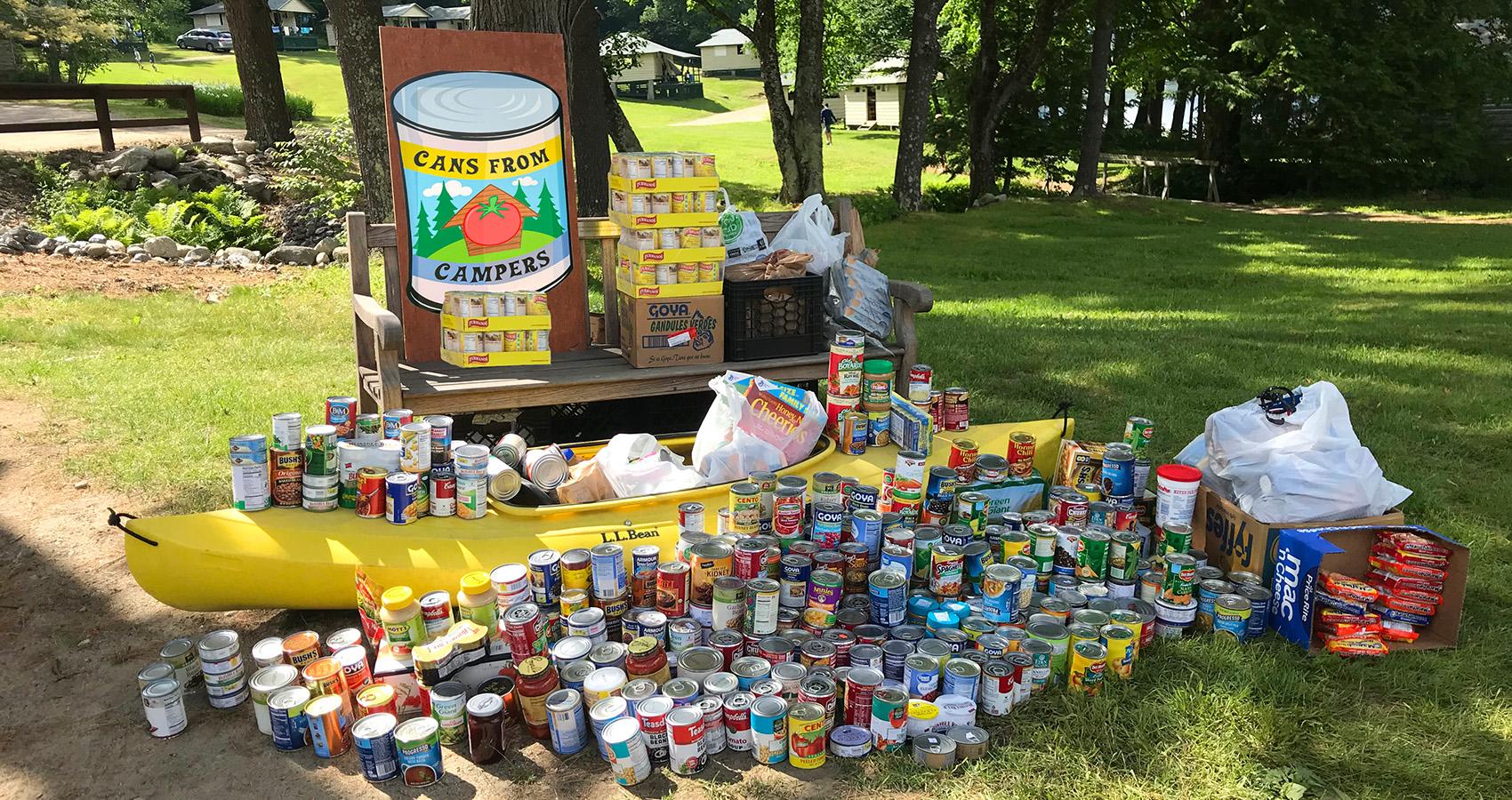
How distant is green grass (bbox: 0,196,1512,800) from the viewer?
2885mm

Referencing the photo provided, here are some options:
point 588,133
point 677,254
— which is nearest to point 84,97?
point 588,133

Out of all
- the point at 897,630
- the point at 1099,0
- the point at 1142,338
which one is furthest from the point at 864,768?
the point at 1099,0

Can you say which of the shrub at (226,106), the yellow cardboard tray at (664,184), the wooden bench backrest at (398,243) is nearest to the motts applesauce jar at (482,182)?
the wooden bench backrest at (398,243)

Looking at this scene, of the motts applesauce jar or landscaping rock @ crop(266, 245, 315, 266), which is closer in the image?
the motts applesauce jar

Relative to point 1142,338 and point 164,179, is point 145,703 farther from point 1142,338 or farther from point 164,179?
point 164,179

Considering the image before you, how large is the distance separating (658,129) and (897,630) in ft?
104

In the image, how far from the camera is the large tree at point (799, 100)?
13.7 meters

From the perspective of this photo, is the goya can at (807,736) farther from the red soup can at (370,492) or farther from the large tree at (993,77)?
the large tree at (993,77)

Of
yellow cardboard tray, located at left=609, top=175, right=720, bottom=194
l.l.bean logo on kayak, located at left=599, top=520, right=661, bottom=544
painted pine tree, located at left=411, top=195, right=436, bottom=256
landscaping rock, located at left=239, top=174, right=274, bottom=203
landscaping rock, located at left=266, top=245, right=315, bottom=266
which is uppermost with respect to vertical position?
yellow cardboard tray, located at left=609, top=175, right=720, bottom=194

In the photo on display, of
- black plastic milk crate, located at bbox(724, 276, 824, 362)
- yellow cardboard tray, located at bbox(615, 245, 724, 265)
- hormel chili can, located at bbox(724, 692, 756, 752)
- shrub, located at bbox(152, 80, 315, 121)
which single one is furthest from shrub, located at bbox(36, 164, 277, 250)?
hormel chili can, located at bbox(724, 692, 756, 752)

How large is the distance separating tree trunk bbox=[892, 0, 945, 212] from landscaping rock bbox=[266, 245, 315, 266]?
27.4ft

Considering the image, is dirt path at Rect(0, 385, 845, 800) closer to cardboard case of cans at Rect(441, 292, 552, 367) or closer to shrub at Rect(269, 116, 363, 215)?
cardboard case of cans at Rect(441, 292, 552, 367)

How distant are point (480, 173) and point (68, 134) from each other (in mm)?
15232

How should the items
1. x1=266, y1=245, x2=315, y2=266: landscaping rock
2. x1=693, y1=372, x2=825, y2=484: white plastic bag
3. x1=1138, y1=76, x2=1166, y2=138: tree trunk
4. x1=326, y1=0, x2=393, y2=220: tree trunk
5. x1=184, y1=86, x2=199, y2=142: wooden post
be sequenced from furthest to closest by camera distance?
x1=1138, y1=76, x2=1166, y2=138: tree trunk < x1=184, y1=86, x2=199, y2=142: wooden post < x1=266, y1=245, x2=315, y2=266: landscaping rock < x1=326, y1=0, x2=393, y2=220: tree trunk < x1=693, y1=372, x2=825, y2=484: white plastic bag
